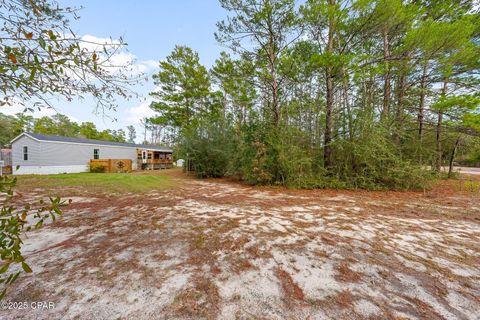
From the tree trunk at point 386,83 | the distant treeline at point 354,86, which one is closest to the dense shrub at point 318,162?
the distant treeline at point 354,86

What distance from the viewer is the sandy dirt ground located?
1.28 m

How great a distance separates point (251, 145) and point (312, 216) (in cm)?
413

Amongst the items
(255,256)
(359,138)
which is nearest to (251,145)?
(359,138)

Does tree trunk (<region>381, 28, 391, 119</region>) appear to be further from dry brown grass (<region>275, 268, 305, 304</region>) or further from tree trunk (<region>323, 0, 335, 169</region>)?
dry brown grass (<region>275, 268, 305, 304</region>)

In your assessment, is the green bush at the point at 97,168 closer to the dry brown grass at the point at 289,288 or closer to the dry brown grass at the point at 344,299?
the dry brown grass at the point at 289,288

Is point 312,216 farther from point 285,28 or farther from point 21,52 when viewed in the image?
point 285,28

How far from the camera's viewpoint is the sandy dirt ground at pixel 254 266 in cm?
128

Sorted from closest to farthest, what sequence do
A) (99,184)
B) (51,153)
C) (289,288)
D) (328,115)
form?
(289,288) → (328,115) → (99,184) → (51,153)

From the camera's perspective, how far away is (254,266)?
1.77 m

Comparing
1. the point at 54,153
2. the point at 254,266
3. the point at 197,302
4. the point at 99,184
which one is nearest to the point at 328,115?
the point at 254,266

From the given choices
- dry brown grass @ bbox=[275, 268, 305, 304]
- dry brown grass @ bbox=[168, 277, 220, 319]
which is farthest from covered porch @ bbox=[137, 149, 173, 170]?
dry brown grass @ bbox=[275, 268, 305, 304]

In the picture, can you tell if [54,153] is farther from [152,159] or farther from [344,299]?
[344,299]

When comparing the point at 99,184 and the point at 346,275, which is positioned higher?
the point at 99,184

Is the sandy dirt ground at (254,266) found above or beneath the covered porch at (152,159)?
beneath
